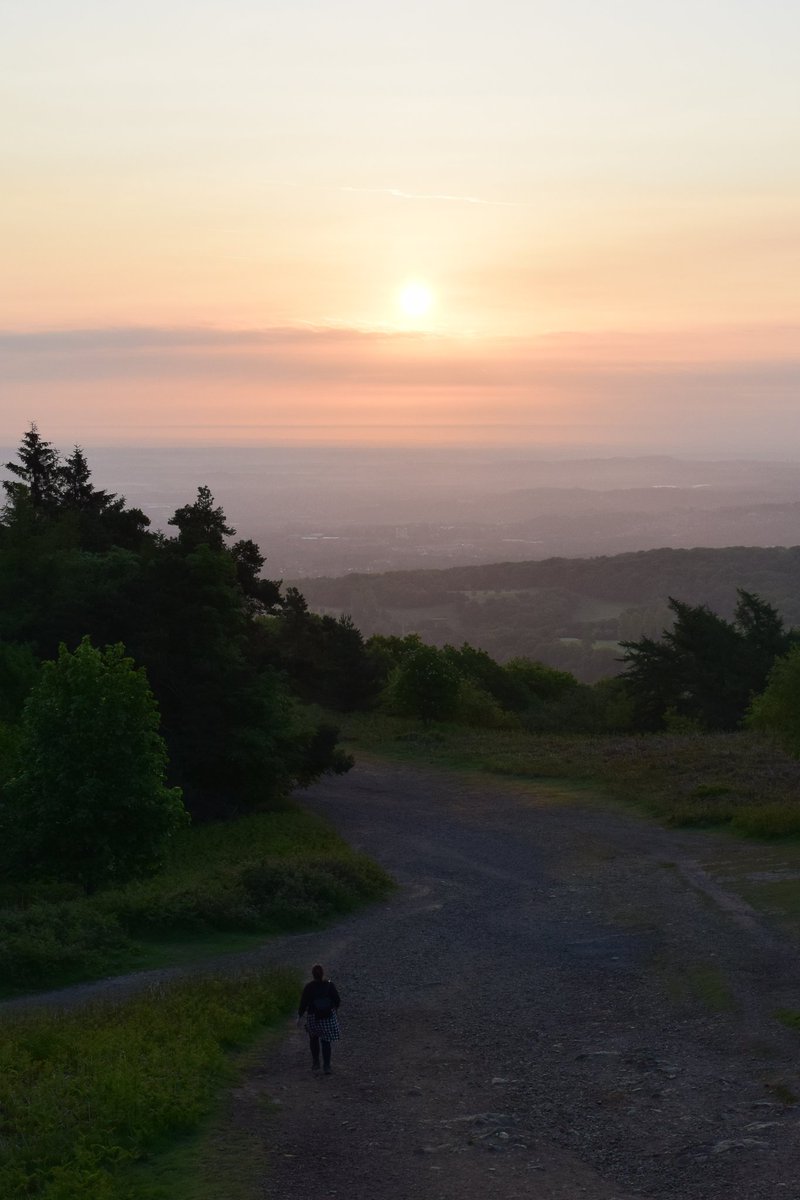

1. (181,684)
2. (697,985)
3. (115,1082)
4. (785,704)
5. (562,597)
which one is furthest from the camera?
(562,597)

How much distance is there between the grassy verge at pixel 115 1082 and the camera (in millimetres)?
10648

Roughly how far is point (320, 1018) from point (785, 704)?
109ft

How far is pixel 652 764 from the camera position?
41.5 m

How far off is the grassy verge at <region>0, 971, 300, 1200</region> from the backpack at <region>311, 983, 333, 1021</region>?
117cm

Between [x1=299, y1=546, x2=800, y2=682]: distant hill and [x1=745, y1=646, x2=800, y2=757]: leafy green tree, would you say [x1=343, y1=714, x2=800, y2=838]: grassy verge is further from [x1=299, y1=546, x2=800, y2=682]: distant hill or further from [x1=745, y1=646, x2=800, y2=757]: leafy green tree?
[x1=299, y1=546, x2=800, y2=682]: distant hill

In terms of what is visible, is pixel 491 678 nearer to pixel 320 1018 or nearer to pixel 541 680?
pixel 541 680

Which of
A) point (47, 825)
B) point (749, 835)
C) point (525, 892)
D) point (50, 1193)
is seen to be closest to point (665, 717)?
point (749, 835)

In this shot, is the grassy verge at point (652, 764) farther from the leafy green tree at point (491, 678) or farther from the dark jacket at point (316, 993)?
the dark jacket at point (316, 993)

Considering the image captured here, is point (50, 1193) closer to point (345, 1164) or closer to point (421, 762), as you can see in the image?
point (345, 1164)

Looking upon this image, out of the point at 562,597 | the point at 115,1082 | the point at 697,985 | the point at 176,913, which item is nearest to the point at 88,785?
the point at 176,913

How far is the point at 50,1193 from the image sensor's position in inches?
396

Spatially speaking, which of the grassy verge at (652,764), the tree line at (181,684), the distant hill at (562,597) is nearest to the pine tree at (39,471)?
the tree line at (181,684)

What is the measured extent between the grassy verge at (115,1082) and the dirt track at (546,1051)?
69 centimetres

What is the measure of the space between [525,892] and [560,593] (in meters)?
156
